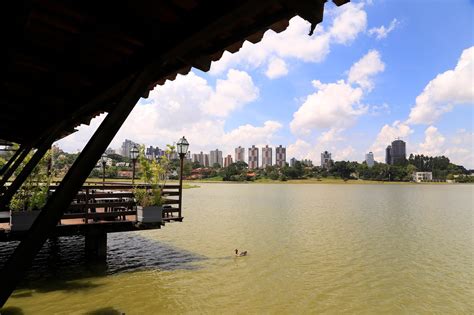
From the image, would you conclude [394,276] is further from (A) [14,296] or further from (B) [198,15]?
(B) [198,15]

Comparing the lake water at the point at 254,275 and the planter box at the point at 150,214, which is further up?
the planter box at the point at 150,214

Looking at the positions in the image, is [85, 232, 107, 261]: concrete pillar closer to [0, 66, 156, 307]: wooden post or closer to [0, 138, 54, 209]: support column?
[0, 138, 54, 209]: support column

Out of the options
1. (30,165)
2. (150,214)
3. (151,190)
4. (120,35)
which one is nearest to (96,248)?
(150,214)

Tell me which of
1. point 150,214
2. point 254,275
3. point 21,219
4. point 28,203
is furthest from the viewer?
point 254,275

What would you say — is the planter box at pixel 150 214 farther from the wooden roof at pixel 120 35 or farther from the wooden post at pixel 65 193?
the wooden post at pixel 65 193

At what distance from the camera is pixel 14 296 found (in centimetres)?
990

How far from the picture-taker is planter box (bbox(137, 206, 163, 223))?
12656mm

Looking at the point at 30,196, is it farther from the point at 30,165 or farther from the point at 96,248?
the point at 30,165

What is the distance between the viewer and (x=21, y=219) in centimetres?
1048

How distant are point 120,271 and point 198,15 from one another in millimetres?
12012

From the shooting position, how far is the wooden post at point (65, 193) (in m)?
2.46

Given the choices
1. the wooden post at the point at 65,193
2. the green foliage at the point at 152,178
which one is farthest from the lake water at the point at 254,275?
the wooden post at the point at 65,193

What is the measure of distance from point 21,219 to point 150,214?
407cm

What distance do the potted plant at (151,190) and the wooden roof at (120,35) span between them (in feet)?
28.0
